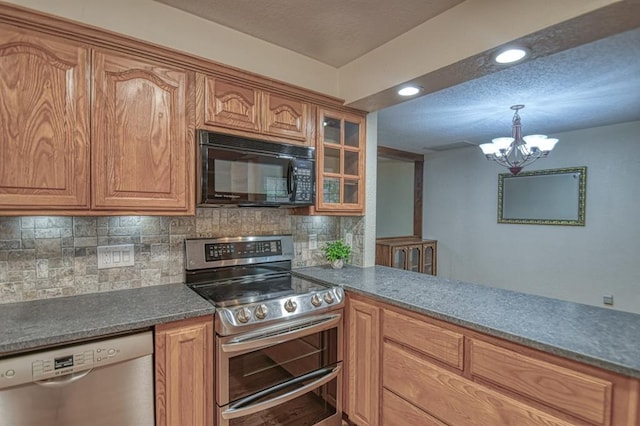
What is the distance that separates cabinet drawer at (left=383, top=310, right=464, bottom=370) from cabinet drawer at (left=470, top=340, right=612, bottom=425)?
0.07 meters

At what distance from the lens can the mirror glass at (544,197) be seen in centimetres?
383

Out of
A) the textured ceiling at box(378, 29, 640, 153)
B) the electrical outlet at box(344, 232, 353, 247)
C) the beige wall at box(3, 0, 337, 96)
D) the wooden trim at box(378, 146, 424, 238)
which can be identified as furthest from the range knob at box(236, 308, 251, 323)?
the wooden trim at box(378, 146, 424, 238)

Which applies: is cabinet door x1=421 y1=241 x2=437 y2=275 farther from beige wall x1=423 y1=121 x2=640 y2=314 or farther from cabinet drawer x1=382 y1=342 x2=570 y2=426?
cabinet drawer x1=382 y1=342 x2=570 y2=426

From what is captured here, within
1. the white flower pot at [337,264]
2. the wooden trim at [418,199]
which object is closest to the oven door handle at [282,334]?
the white flower pot at [337,264]

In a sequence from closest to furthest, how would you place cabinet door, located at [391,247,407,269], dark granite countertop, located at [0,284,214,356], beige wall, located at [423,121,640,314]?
1. dark granite countertop, located at [0,284,214,356]
2. beige wall, located at [423,121,640,314]
3. cabinet door, located at [391,247,407,269]

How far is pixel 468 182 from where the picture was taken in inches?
194

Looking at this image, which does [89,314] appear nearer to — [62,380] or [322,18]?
[62,380]

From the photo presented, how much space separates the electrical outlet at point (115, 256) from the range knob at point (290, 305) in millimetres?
919

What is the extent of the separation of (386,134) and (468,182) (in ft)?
5.79

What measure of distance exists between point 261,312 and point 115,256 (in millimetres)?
898

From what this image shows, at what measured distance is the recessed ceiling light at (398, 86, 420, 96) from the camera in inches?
75.8

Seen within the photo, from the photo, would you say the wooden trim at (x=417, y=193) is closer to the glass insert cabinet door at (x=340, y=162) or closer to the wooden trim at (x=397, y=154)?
the wooden trim at (x=397, y=154)

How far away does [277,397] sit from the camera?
1669 millimetres

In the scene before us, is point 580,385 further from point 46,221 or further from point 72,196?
point 46,221
